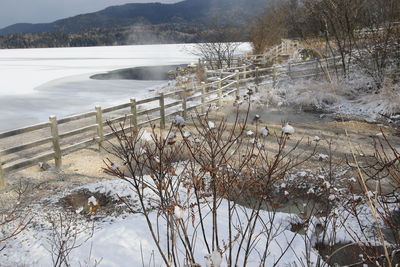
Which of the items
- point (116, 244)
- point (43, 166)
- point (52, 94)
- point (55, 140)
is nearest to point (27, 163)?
point (43, 166)

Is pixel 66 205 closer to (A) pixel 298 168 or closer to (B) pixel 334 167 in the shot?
(A) pixel 298 168

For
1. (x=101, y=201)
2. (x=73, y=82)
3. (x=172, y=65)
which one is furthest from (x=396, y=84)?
(x=172, y=65)

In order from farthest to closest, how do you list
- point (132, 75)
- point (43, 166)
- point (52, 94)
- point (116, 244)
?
point (132, 75)
point (52, 94)
point (43, 166)
point (116, 244)

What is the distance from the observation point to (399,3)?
12984 millimetres

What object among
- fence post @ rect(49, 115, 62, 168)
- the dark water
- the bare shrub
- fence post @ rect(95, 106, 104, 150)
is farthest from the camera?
the dark water

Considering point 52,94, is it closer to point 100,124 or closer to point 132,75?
point 132,75

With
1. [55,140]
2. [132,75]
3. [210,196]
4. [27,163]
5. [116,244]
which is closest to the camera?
[210,196]

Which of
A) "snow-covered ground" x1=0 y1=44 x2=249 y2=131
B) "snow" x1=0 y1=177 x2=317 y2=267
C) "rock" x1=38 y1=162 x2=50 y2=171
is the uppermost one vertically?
"snow-covered ground" x1=0 y1=44 x2=249 y2=131

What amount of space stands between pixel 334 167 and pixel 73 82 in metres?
22.1

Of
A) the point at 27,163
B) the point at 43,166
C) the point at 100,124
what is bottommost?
the point at 43,166

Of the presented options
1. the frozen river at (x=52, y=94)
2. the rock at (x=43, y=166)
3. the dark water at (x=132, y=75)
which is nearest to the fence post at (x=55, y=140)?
the rock at (x=43, y=166)

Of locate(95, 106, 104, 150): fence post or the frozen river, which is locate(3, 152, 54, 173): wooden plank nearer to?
locate(95, 106, 104, 150): fence post

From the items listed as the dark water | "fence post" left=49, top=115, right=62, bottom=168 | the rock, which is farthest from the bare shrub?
the dark water

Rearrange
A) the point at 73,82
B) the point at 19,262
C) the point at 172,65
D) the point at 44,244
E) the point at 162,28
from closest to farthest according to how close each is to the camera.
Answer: the point at 19,262
the point at 44,244
the point at 73,82
the point at 172,65
the point at 162,28
